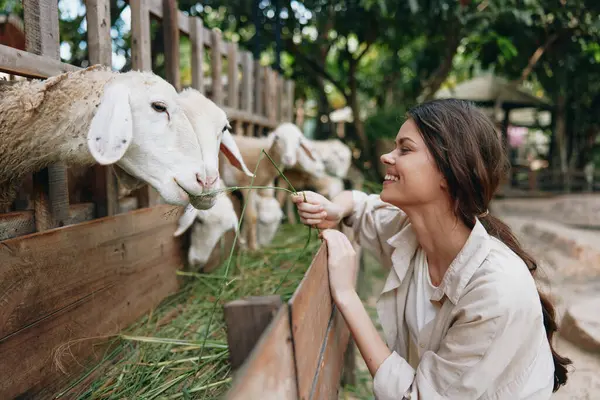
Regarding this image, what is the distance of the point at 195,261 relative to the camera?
2.57 meters

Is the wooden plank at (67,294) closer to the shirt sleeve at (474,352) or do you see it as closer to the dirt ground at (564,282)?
the shirt sleeve at (474,352)

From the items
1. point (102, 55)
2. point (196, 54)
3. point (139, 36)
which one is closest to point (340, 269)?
point (102, 55)

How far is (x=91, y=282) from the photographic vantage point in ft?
5.47

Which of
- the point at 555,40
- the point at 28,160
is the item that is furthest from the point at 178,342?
the point at 555,40

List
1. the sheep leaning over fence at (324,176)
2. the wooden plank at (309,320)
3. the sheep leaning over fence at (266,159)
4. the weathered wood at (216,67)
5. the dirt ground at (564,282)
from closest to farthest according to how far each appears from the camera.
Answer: the wooden plank at (309,320)
the dirt ground at (564,282)
the weathered wood at (216,67)
the sheep leaning over fence at (266,159)
the sheep leaning over fence at (324,176)

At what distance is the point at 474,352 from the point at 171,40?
2.16 meters

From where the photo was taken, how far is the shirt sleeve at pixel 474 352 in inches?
51.1

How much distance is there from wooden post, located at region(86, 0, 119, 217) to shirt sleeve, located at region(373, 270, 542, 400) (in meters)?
1.32

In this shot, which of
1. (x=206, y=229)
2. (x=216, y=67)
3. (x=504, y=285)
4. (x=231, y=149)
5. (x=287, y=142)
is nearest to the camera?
(x=504, y=285)

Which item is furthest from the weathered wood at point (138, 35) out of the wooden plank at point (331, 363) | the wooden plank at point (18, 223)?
the wooden plank at point (331, 363)

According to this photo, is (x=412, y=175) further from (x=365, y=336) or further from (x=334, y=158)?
(x=334, y=158)

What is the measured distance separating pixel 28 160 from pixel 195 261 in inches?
49.4

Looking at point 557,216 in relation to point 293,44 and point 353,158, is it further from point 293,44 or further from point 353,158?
point 293,44

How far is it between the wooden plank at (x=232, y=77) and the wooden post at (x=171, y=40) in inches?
41.7
